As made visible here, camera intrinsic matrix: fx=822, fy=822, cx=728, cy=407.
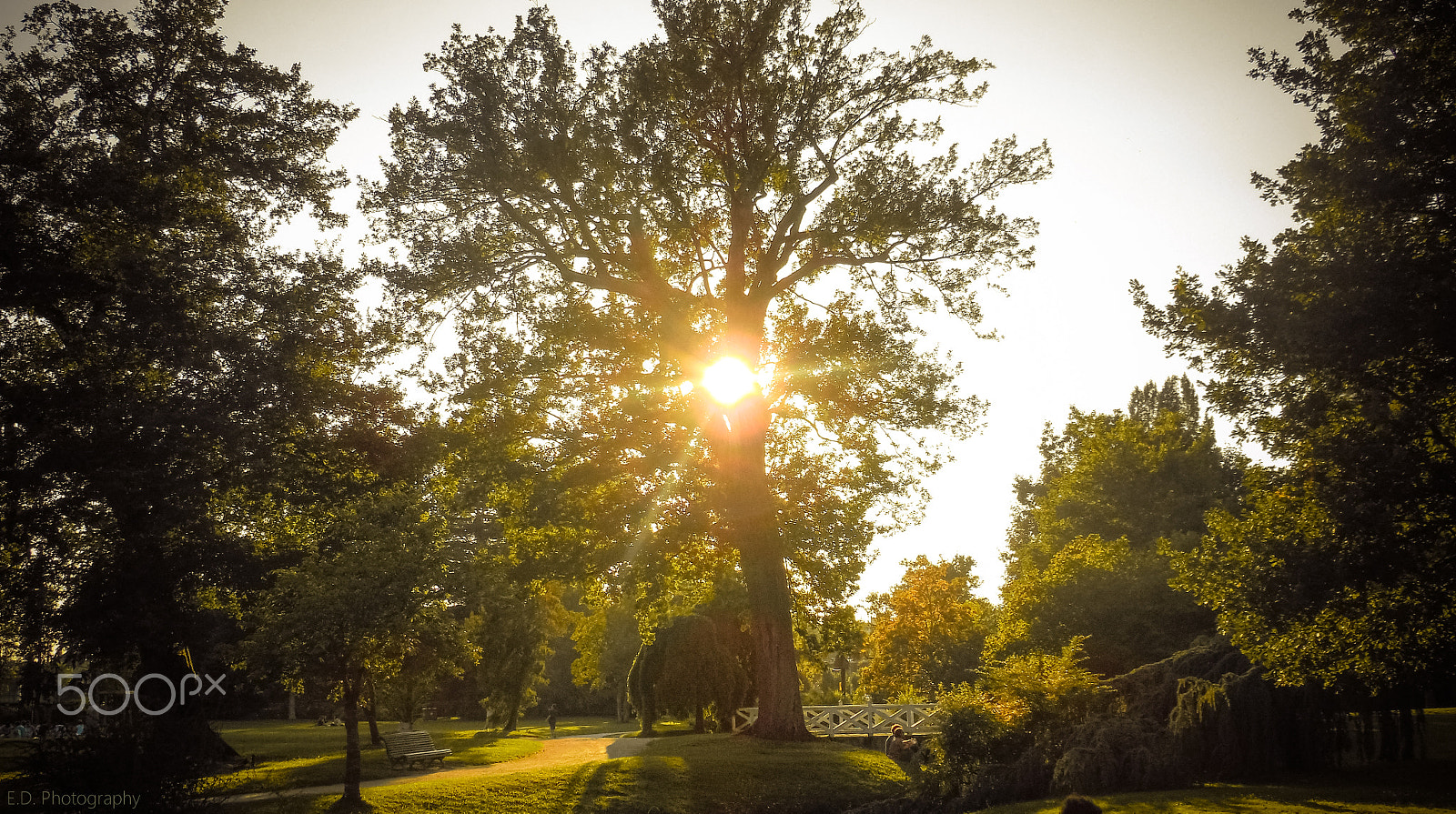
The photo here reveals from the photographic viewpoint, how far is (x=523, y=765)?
2470cm

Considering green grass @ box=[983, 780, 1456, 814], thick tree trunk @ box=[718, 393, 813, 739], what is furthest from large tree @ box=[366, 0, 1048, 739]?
green grass @ box=[983, 780, 1456, 814]

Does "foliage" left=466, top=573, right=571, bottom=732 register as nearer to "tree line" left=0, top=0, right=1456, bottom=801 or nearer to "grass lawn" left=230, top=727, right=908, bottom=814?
"tree line" left=0, top=0, right=1456, bottom=801

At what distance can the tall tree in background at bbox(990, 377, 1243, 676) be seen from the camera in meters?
30.6

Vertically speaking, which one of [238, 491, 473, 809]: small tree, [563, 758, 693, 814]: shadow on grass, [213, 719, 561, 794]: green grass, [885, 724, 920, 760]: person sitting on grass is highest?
[238, 491, 473, 809]: small tree

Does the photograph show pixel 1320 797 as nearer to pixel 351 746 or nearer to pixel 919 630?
pixel 351 746

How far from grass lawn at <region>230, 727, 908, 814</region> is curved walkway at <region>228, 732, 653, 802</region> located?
1379 millimetres

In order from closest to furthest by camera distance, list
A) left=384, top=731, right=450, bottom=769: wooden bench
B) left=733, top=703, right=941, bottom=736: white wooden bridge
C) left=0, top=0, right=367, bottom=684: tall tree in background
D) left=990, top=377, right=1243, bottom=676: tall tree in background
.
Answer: left=0, top=0, right=367, bottom=684: tall tree in background → left=384, top=731, right=450, bottom=769: wooden bench → left=733, top=703, right=941, bottom=736: white wooden bridge → left=990, top=377, right=1243, bottom=676: tall tree in background

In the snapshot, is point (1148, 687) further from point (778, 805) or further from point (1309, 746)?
point (778, 805)

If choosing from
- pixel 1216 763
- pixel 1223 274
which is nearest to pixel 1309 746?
pixel 1216 763

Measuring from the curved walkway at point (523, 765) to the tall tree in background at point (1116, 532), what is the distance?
1484 centimetres

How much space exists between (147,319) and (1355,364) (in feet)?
70.2

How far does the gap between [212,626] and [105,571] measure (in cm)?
947

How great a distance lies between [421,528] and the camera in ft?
65.0

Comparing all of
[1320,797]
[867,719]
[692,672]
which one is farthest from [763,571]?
[1320,797]
